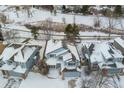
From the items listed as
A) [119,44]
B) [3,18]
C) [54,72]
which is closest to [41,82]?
[54,72]

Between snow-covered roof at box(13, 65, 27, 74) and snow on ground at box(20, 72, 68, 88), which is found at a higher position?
snow-covered roof at box(13, 65, 27, 74)

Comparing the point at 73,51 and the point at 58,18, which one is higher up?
the point at 58,18

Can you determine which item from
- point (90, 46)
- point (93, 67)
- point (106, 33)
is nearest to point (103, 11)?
point (106, 33)

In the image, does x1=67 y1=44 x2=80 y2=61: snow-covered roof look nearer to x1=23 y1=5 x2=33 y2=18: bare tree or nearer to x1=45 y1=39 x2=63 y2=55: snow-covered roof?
x1=45 y1=39 x2=63 y2=55: snow-covered roof

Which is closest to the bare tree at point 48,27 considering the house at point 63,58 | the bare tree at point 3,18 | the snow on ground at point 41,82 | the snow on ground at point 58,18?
the snow on ground at point 58,18

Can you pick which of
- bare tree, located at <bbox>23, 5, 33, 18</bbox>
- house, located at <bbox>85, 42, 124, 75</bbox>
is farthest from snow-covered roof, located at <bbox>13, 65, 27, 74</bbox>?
bare tree, located at <bbox>23, 5, 33, 18</bbox>

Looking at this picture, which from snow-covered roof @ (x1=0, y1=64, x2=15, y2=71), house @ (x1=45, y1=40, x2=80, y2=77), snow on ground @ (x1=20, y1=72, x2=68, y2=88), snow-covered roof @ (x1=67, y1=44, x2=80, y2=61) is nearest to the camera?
snow on ground @ (x1=20, y1=72, x2=68, y2=88)

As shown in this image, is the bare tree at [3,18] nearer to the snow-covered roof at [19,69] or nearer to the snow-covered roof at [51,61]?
the snow-covered roof at [19,69]

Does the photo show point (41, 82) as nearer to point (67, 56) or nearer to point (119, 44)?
point (67, 56)

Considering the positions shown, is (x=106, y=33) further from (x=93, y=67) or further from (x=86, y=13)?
(x=93, y=67)
